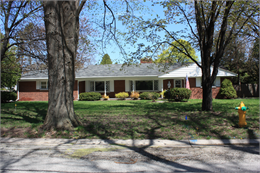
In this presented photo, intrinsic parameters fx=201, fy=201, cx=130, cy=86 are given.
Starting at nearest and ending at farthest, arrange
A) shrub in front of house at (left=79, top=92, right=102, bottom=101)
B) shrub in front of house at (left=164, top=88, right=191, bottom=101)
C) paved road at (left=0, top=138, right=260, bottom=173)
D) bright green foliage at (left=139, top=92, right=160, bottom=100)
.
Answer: paved road at (left=0, top=138, right=260, bottom=173) → shrub in front of house at (left=164, top=88, right=191, bottom=101) → bright green foliage at (left=139, top=92, right=160, bottom=100) → shrub in front of house at (left=79, top=92, right=102, bottom=101)

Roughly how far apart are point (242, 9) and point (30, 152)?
10042 mm

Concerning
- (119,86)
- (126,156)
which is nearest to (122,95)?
(119,86)

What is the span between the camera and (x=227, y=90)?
69.8ft

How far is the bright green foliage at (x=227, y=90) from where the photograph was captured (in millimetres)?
21188

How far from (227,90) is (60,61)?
1929cm

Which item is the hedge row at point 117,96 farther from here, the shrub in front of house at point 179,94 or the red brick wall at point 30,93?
the red brick wall at point 30,93

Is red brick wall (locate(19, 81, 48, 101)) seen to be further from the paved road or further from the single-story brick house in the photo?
the paved road

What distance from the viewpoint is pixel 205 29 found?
10008mm

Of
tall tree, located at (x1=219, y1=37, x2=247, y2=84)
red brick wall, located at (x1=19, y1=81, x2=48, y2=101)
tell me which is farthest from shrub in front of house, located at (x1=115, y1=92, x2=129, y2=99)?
tall tree, located at (x1=219, y1=37, x2=247, y2=84)

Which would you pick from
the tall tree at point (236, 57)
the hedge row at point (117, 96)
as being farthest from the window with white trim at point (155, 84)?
the tall tree at point (236, 57)

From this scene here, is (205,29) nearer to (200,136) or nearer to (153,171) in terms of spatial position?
(200,136)

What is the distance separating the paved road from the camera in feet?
13.3

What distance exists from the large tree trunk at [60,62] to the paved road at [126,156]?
979mm

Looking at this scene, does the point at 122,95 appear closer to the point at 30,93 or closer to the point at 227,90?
the point at 227,90
